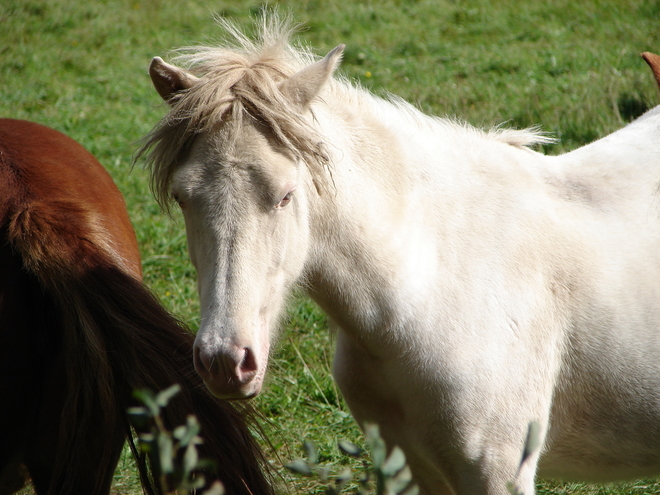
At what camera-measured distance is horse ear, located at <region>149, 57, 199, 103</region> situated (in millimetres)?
1843

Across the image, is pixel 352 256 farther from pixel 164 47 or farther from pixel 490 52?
pixel 164 47

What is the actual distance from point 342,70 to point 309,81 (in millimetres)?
5927

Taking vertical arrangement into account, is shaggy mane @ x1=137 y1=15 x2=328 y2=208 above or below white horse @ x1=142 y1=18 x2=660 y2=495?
above

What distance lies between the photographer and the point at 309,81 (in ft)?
5.94

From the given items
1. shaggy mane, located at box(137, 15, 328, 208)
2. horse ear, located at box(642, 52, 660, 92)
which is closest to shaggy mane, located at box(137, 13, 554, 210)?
shaggy mane, located at box(137, 15, 328, 208)

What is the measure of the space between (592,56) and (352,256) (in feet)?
21.4

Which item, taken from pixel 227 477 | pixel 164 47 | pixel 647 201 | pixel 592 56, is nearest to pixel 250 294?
pixel 227 477

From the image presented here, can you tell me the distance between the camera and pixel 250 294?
1.66m

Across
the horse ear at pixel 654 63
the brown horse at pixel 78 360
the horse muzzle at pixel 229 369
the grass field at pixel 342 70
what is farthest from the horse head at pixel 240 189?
the grass field at pixel 342 70

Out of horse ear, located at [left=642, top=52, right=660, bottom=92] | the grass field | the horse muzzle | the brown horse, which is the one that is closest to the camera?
the horse muzzle

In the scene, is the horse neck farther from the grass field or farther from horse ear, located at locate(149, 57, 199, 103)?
the grass field

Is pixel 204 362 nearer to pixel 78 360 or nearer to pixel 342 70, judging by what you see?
pixel 78 360

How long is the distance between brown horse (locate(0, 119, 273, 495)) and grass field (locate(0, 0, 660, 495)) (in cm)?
109

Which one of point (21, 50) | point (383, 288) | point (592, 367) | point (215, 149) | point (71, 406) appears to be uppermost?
Result: point (215, 149)
